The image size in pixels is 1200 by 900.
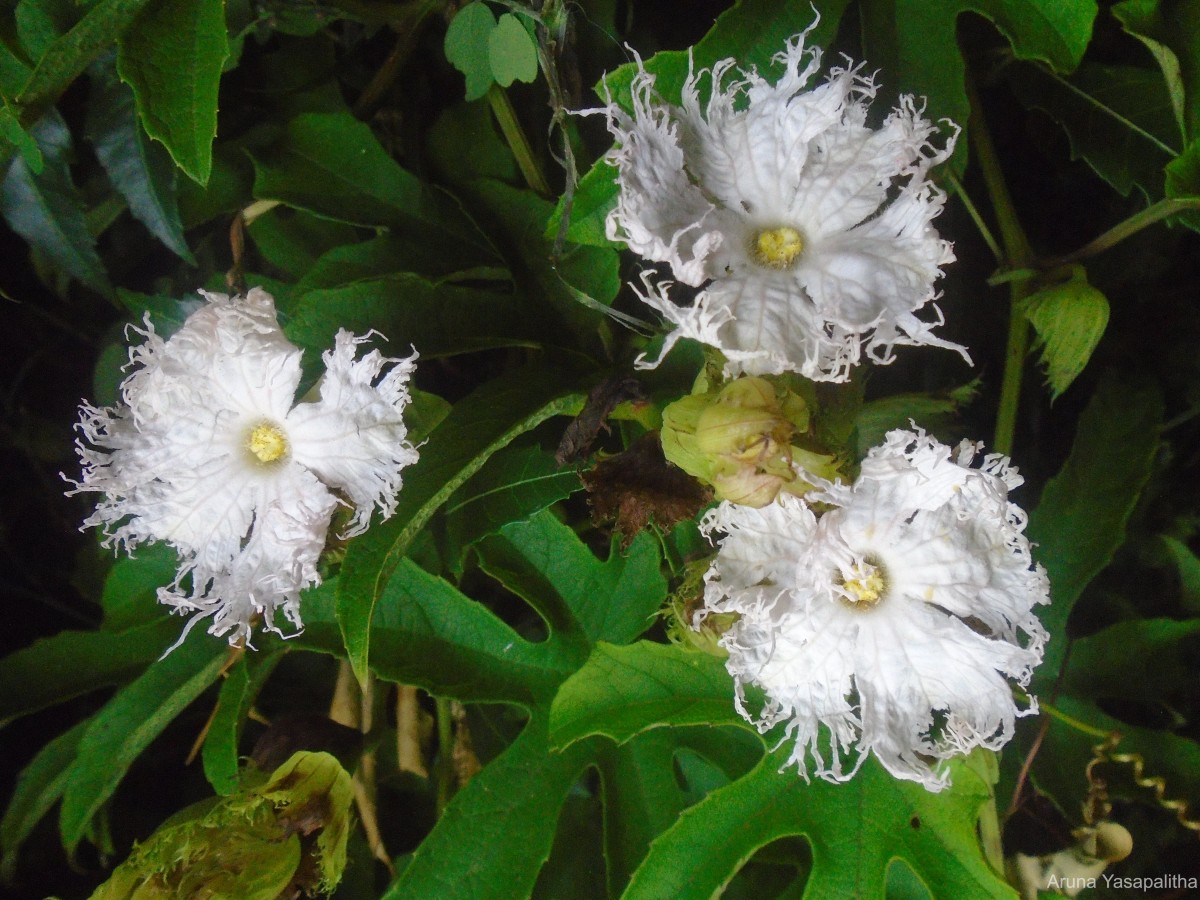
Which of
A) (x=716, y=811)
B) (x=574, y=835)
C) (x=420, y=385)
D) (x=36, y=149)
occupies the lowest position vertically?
(x=574, y=835)

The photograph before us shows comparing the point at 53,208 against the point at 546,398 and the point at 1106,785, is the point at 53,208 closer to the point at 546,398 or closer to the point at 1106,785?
the point at 546,398

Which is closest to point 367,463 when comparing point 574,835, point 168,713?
point 168,713

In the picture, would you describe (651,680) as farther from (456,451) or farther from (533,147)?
(533,147)

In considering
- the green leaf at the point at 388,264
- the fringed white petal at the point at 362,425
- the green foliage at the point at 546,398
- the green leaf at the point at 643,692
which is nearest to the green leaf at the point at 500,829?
the green foliage at the point at 546,398

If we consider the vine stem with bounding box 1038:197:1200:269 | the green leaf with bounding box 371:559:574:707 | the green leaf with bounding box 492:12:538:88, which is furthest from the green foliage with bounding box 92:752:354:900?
the vine stem with bounding box 1038:197:1200:269

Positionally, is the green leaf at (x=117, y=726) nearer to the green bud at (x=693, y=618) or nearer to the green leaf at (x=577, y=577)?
the green leaf at (x=577, y=577)
